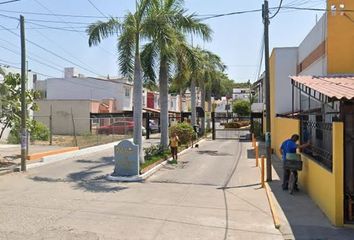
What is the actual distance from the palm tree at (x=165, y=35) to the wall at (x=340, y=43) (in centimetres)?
591

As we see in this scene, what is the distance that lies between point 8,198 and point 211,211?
18.0ft

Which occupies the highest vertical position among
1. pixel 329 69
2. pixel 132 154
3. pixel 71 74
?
pixel 71 74

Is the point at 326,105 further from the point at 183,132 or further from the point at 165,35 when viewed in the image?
the point at 183,132

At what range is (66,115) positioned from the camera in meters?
43.3

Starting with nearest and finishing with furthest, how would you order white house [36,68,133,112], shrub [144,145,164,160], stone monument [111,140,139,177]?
1. stone monument [111,140,139,177]
2. shrub [144,145,164,160]
3. white house [36,68,133,112]

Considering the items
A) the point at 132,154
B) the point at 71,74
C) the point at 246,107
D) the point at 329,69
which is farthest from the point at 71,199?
the point at 246,107

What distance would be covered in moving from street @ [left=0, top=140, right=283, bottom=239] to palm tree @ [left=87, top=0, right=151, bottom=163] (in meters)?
2.41

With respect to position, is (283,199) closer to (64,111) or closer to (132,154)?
(132,154)

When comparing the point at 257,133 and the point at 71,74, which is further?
the point at 71,74

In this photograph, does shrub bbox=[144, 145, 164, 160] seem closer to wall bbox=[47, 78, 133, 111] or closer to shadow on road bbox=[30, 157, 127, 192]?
shadow on road bbox=[30, 157, 127, 192]

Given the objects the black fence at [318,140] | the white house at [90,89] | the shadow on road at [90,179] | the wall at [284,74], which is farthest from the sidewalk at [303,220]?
the white house at [90,89]

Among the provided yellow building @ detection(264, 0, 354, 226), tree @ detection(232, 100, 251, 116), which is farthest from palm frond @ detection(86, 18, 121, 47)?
tree @ detection(232, 100, 251, 116)

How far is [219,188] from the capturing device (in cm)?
1470

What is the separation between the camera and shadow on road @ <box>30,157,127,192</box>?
14.5 m
